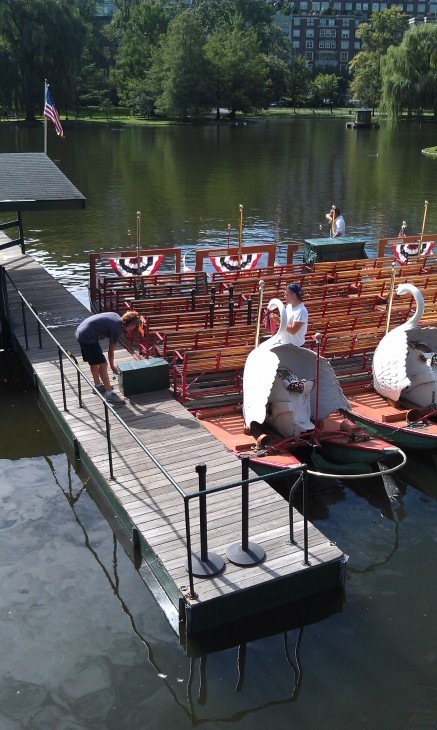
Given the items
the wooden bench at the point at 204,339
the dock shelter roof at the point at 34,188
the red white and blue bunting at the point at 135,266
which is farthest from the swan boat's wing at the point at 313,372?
the red white and blue bunting at the point at 135,266

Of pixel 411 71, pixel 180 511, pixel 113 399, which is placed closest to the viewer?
pixel 180 511

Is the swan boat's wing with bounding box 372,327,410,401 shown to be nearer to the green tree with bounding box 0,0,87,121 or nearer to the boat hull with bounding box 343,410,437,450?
the boat hull with bounding box 343,410,437,450

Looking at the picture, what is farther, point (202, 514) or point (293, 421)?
point (293, 421)

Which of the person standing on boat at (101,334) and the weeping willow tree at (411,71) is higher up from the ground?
the weeping willow tree at (411,71)

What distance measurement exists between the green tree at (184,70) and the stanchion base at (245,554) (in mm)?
85269

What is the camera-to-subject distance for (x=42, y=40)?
224 feet

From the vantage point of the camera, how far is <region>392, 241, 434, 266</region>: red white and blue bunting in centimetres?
2062

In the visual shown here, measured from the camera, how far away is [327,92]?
11594 cm

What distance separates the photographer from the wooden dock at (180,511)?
8039 millimetres

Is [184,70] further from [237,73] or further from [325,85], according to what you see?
[325,85]

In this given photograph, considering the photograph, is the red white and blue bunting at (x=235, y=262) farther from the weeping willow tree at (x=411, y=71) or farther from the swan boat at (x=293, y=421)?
the weeping willow tree at (x=411, y=71)

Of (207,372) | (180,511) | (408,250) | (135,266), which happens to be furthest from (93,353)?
(408,250)

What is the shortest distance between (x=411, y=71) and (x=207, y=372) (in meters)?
67.8

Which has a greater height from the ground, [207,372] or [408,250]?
[408,250]
